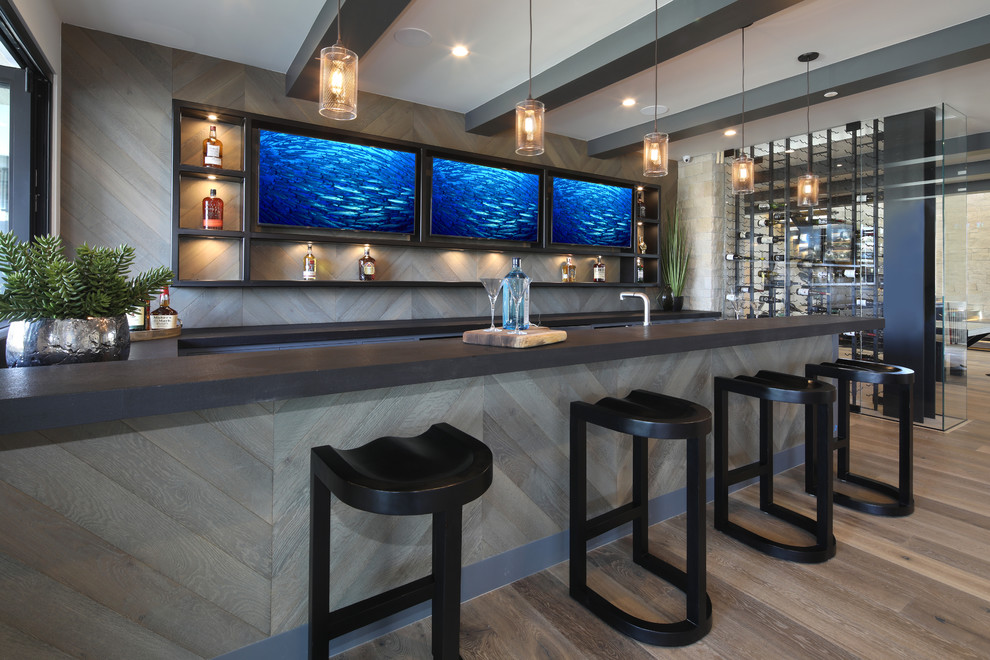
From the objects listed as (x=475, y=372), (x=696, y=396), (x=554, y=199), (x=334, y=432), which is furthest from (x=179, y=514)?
(x=554, y=199)

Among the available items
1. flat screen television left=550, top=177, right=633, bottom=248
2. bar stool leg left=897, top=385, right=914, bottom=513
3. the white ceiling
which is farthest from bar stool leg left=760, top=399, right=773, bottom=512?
flat screen television left=550, top=177, right=633, bottom=248

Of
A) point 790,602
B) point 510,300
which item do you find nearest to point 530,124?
point 510,300

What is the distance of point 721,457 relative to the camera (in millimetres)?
2281

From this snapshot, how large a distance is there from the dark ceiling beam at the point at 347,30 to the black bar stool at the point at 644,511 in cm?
212

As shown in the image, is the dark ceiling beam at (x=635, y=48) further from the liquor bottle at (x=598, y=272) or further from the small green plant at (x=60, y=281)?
the small green plant at (x=60, y=281)

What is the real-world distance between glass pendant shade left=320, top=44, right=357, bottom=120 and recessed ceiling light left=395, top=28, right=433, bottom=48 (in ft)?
4.25

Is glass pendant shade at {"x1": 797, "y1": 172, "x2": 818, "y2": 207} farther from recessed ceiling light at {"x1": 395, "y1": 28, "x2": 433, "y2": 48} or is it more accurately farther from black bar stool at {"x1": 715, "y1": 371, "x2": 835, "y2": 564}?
recessed ceiling light at {"x1": 395, "y1": 28, "x2": 433, "y2": 48}

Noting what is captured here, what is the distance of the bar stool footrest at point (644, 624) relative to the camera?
5.18ft

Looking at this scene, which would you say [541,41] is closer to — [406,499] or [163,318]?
[163,318]

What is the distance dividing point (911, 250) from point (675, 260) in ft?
6.92

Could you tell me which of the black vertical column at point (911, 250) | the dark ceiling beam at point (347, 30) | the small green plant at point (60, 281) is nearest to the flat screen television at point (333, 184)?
the dark ceiling beam at point (347, 30)

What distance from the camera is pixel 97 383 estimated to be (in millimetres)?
1018

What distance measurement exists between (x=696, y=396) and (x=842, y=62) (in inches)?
110

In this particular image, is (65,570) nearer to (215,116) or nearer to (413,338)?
(413,338)
